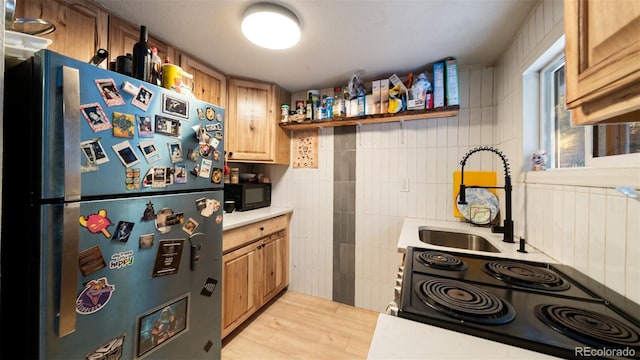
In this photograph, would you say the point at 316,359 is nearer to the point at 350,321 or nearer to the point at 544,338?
the point at 350,321

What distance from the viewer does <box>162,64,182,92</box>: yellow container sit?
1140 millimetres

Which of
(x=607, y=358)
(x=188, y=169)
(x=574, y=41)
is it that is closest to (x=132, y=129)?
(x=188, y=169)

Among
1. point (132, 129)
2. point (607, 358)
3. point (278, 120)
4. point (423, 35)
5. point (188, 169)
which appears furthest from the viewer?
point (278, 120)

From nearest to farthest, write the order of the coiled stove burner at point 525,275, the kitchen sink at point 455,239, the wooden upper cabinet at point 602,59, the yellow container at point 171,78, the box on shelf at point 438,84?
the wooden upper cabinet at point 602,59 < the coiled stove burner at point 525,275 < the yellow container at point 171,78 < the kitchen sink at point 455,239 < the box on shelf at point 438,84

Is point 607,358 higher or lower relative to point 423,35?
lower

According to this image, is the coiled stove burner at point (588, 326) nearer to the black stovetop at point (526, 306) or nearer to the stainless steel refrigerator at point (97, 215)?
the black stovetop at point (526, 306)

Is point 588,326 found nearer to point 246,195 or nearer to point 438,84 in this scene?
point 438,84

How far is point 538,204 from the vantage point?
3.92 ft

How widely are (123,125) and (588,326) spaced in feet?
5.15

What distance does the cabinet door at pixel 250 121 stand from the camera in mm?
2068

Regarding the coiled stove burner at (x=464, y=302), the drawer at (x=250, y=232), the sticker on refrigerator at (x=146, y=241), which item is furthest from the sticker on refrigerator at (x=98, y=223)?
the coiled stove burner at (x=464, y=302)

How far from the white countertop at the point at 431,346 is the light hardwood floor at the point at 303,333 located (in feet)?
4.38

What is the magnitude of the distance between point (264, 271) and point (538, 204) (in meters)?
1.99

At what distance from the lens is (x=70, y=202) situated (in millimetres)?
735
